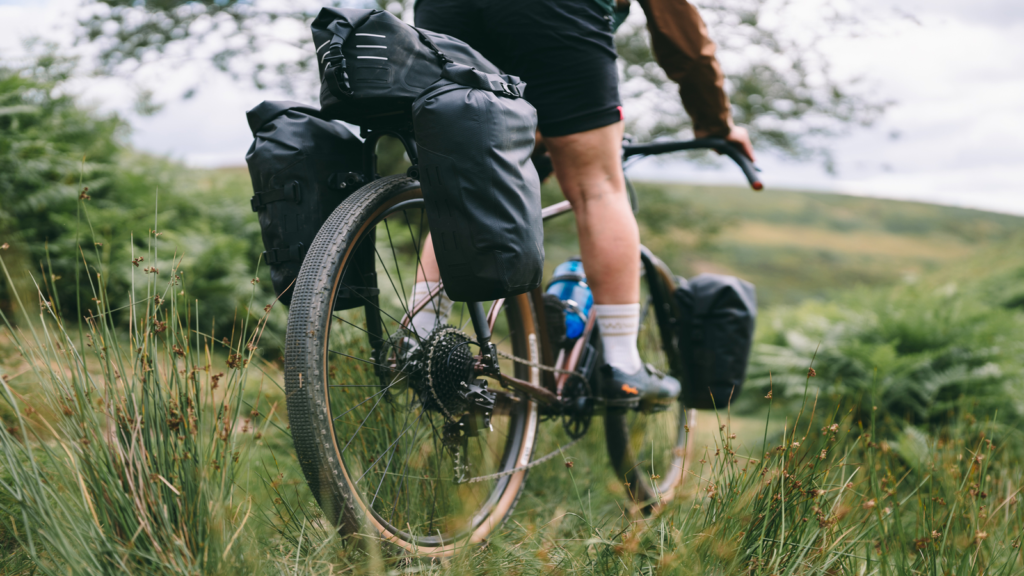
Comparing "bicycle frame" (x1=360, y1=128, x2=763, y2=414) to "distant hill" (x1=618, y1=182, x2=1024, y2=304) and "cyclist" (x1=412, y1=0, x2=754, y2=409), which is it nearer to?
"cyclist" (x1=412, y1=0, x2=754, y2=409)

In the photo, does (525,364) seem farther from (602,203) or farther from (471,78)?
(471,78)

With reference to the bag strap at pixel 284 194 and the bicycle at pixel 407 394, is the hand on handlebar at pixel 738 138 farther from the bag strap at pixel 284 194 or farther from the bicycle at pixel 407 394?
the bag strap at pixel 284 194

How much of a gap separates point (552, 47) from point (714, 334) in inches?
52.7

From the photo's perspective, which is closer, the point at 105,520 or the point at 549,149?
the point at 105,520

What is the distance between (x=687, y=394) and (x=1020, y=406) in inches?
82.0

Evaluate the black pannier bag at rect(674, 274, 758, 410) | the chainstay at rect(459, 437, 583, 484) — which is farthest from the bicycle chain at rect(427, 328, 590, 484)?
the black pannier bag at rect(674, 274, 758, 410)

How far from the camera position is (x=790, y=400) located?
14.0ft

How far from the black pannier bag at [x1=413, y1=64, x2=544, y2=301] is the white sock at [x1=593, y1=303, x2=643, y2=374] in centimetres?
65

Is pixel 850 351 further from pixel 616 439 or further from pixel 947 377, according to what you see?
pixel 616 439

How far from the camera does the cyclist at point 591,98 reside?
5.26 ft

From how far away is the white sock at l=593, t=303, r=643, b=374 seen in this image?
5.99ft

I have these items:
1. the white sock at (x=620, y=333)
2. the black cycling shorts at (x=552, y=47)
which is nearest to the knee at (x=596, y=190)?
the black cycling shorts at (x=552, y=47)

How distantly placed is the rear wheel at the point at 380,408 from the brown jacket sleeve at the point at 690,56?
3.14 ft

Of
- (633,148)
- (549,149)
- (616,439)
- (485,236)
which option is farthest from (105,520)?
(633,148)
